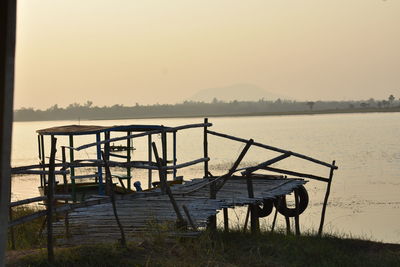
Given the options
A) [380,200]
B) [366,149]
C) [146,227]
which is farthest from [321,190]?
[366,149]

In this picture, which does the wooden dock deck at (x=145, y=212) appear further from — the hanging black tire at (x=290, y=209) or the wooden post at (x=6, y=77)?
the wooden post at (x=6, y=77)

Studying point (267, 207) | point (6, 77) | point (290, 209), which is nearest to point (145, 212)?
point (267, 207)

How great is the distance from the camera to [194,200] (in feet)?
34.9

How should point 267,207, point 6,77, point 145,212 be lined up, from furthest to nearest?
1. point 267,207
2. point 145,212
3. point 6,77

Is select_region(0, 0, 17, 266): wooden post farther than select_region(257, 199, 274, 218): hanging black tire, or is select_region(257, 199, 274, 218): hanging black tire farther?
select_region(257, 199, 274, 218): hanging black tire

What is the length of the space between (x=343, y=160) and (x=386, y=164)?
18.6 ft

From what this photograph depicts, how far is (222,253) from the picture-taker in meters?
8.48

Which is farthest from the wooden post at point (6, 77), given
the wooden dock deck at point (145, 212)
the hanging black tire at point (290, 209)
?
the hanging black tire at point (290, 209)

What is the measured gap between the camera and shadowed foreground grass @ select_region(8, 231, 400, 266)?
745 centimetres

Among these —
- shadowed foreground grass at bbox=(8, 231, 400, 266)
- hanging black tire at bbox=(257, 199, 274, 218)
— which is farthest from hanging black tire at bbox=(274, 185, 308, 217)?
shadowed foreground grass at bbox=(8, 231, 400, 266)

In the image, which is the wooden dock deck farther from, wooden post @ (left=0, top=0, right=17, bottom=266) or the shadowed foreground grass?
wooden post @ (left=0, top=0, right=17, bottom=266)

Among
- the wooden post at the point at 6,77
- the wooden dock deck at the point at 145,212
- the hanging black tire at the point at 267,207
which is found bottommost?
the hanging black tire at the point at 267,207

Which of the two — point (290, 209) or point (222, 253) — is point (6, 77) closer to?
point (222, 253)

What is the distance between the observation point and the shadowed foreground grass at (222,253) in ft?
24.4
